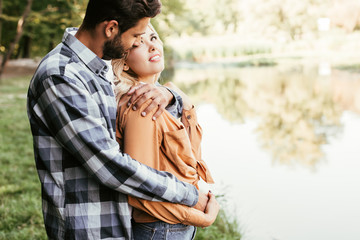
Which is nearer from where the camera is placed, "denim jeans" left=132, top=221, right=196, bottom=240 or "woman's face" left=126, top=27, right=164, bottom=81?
"denim jeans" left=132, top=221, right=196, bottom=240

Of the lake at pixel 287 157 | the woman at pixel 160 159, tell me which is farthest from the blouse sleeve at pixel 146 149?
the lake at pixel 287 157

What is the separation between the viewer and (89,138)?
3.90 feet

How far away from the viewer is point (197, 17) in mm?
40906

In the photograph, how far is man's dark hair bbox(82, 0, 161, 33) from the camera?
126cm

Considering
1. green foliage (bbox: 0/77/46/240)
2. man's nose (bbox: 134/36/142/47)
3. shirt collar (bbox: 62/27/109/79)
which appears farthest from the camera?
green foliage (bbox: 0/77/46/240)

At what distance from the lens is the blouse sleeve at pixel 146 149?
1337mm

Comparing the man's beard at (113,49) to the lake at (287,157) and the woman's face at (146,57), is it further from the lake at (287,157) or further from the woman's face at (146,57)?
the lake at (287,157)

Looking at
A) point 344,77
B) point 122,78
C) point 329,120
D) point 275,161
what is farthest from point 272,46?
point 122,78

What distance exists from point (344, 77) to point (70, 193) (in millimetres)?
15897

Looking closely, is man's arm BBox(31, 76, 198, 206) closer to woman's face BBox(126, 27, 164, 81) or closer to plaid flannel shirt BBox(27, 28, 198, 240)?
plaid flannel shirt BBox(27, 28, 198, 240)

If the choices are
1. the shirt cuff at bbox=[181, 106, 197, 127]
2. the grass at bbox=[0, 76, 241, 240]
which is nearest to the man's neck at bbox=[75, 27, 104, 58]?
the shirt cuff at bbox=[181, 106, 197, 127]

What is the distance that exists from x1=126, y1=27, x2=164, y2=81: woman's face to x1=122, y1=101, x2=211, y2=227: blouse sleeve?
10.3 inches

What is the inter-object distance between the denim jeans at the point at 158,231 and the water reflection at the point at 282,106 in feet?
17.4

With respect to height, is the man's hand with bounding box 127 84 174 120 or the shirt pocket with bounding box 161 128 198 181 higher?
the man's hand with bounding box 127 84 174 120
